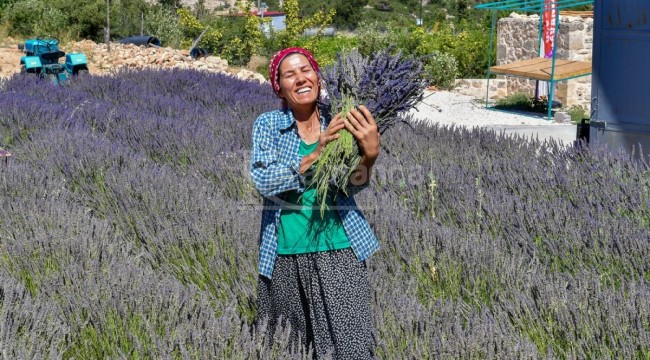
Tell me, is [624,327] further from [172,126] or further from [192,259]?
[172,126]

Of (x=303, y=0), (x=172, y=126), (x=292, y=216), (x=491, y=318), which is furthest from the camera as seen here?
(x=303, y=0)

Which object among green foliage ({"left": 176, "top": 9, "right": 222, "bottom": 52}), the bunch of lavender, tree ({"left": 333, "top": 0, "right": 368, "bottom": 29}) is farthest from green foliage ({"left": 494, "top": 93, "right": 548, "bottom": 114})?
tree ({"left": 333, "top": 0, "right": 368, "bottom": 29})

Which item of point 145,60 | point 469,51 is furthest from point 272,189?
point 469,51

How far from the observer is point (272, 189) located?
2.76 m

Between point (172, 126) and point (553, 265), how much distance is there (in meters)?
4.01

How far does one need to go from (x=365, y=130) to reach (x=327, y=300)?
540 millimetres

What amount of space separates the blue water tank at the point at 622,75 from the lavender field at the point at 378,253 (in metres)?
0.86

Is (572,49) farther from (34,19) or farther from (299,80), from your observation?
(34,19)

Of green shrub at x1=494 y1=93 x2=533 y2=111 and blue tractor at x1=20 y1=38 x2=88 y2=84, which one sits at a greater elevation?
blue tractor at x1=20 y1=38 x2=88 y2=84

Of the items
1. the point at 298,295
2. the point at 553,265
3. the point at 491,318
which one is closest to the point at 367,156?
the point at 298,295

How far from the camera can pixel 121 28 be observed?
84.1 feet

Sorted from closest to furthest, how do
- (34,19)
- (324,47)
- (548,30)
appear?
(548,30) < (34,19) < (324,47)

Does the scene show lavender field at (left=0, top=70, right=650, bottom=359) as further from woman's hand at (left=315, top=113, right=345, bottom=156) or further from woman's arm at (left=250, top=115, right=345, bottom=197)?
woman's hand at (left=315, top=113, right=345, bottom=156)

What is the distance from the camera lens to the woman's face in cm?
277
